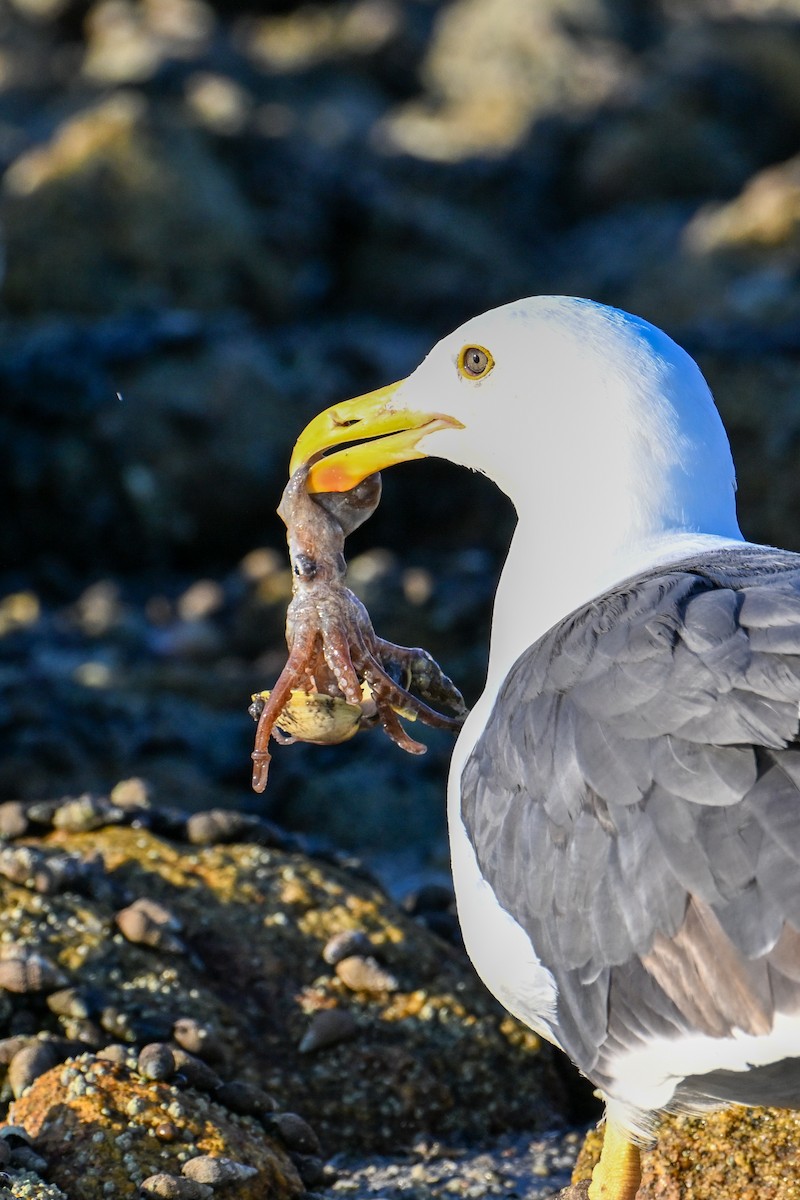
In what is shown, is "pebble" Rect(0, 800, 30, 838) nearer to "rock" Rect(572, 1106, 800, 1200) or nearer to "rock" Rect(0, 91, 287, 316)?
"rock" Rect(572, 1106, 800, 1200)

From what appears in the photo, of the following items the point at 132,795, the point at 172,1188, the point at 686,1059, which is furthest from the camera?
the point at 132,795

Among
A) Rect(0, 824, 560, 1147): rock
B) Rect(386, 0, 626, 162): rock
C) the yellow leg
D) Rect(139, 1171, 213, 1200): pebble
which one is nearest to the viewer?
the yellow leg

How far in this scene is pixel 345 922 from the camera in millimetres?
4793

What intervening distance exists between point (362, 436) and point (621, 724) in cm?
120

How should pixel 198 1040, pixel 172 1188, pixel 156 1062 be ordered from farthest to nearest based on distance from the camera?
1. pixel 198 1040
2. pixel 156 1062
3. pixel 172 1188

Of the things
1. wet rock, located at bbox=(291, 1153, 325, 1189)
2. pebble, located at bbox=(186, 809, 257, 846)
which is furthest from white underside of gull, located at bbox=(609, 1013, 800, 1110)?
pebble, located at bbox=(186, 809, 257, 846)

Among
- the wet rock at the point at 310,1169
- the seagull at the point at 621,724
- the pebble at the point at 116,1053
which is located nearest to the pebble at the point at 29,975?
the pebble at the point at 116,1053

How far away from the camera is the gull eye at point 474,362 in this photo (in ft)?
12.8

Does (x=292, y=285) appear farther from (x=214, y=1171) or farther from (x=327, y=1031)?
(x=214, y=1171)

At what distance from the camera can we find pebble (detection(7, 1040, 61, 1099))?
3.96m

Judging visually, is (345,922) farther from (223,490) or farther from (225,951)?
(223,490)

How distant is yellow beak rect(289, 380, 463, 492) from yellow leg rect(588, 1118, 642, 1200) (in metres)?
1.55

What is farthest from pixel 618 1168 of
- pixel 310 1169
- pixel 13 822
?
pixel 13 822

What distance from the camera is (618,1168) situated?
11.4ft
